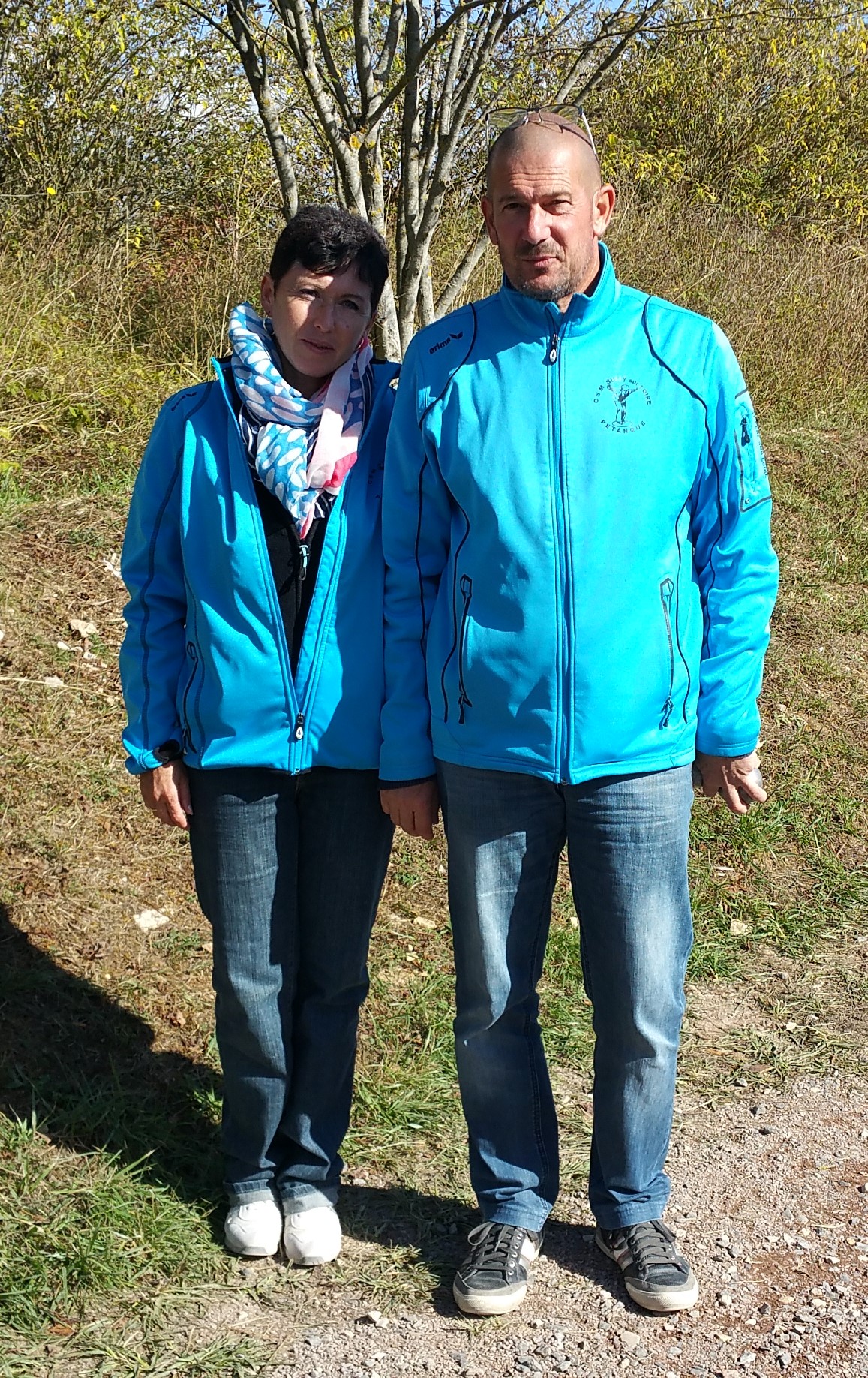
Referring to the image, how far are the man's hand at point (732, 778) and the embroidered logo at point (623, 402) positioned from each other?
0.71 m

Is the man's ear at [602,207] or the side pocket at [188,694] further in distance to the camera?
the side pocket at [188,694]

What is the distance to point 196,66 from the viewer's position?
337 inches

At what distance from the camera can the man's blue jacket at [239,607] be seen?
251 centimetres

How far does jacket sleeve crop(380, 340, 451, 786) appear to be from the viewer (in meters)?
2.48

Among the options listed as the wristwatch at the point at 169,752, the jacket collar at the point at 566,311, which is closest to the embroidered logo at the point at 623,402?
the jacket collar at the point at 566,311

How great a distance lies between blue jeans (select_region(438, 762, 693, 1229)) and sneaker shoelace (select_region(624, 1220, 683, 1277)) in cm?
3

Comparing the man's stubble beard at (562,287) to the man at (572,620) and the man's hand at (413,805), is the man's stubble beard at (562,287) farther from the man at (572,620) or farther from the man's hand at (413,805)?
the man's hand at (413,805)

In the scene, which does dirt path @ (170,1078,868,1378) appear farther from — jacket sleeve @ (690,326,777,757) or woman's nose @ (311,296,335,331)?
woman's nose @ (311,296,335,331)

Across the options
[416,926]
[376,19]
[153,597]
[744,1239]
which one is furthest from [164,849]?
[376,19]

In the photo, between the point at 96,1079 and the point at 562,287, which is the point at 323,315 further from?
the point at 96,1079

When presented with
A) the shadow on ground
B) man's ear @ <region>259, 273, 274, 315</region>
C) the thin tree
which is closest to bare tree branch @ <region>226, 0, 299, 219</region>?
the thin tree

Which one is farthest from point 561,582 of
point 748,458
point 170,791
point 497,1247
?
point 497,1247

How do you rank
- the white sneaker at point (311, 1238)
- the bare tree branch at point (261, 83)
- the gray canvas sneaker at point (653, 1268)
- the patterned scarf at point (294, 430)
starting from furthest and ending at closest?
the bare tree branch at point (261, 83) → the white sneaker at point (311, 1238) → the gray canvas sneaker at point (653, 1268) → the patterned scarf at point (294, 430)

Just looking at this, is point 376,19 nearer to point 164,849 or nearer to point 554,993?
point 164,849
